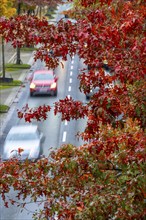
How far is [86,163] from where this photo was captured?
26.4 feet

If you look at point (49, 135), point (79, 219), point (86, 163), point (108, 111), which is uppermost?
point (108, 111)

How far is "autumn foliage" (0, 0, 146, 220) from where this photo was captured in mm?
7500

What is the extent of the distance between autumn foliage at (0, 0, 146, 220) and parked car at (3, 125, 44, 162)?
13.6 meters

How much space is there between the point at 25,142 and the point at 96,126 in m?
14.9

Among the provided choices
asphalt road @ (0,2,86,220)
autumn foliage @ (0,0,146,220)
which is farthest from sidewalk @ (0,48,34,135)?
autumn foliage @ (0,0,146,220)

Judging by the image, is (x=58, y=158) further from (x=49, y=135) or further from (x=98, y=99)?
(x=49, y=135)

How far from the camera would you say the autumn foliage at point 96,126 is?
24.6 ft

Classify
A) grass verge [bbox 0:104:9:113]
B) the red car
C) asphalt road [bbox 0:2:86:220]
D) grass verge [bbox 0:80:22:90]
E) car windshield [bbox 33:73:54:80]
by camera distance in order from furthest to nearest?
1. grass verge [bbox 0:80:22:90]
2. car windshield [bbox 33:73:54:80]
3. the red car
4. grass verge [bbox 0:104:9:113]
5. asphalt road [bbox 0:2:86:220]

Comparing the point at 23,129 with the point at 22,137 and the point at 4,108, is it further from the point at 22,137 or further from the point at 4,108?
the point at 4,108

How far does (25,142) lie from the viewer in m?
23.8

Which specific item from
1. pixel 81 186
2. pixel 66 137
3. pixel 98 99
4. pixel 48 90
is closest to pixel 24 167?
pixel 81 186

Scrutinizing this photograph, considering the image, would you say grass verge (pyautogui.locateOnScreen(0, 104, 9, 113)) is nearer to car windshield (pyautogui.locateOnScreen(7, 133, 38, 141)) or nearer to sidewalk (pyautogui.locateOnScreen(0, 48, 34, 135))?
sidewalk (pyautogui.locateOnScreen(0, 48, 34, 135))

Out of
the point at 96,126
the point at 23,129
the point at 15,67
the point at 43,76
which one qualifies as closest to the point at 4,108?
the point at 43,76

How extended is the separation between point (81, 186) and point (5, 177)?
1043 mm
